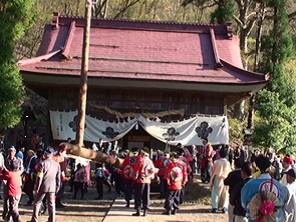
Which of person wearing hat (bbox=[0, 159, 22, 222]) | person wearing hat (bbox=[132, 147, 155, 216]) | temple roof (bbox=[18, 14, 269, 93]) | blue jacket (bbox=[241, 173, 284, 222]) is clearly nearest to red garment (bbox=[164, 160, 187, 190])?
person wearing hat (bbox=[132, 147, 155, 216])

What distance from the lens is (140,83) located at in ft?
65.9

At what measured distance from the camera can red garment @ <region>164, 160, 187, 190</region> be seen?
1298 centimetres

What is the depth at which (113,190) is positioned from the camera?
679 inches

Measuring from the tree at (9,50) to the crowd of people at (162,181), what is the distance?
218 centimetres

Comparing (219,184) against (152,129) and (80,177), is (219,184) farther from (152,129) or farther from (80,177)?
(152,129)

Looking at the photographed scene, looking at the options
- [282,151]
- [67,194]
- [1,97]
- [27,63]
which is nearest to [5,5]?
[1,97]

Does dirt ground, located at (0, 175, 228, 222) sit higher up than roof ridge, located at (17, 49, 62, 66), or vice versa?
roof ridge, located at (17, 49, 62, 66)

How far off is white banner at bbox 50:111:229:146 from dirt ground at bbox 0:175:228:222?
429 cm

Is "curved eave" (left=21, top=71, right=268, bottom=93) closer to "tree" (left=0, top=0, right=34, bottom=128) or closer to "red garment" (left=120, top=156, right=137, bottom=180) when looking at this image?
"tree" (left=0, top=0, right=34, bottom=128)

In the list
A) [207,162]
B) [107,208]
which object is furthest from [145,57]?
[107,208]

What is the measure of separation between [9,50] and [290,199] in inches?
431

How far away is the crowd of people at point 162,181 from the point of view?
21.4 feet

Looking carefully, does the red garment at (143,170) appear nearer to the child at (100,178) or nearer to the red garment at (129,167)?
the red garment at (129,167)

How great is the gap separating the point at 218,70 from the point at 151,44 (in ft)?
11.6
